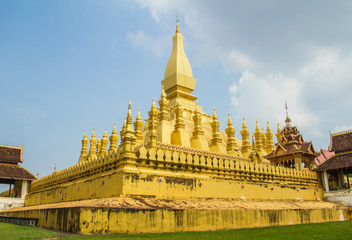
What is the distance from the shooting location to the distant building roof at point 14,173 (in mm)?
21781

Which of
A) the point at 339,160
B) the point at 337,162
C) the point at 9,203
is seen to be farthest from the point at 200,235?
the point at 9,203

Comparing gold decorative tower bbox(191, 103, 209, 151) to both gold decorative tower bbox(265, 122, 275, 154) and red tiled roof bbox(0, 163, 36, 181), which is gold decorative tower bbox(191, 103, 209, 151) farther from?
red tiled roof bbox(0, 163, 36, 181)

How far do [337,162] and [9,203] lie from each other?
2162 cm

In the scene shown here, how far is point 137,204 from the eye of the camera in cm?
853

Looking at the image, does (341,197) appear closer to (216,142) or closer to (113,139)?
(216,142)

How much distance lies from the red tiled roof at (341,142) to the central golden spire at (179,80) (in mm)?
11410

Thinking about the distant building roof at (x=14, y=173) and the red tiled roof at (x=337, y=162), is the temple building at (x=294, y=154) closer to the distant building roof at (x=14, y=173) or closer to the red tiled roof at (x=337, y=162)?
the red tiled roof at (x=337, y=162)

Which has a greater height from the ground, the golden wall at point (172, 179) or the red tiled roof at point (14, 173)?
the red tiled roof at point (14, 173)

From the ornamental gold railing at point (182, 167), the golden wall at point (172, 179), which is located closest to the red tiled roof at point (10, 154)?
the ornamental gold railing at point (182, 167)

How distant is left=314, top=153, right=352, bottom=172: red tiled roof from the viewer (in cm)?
1669

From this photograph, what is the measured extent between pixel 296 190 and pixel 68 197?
10828mm

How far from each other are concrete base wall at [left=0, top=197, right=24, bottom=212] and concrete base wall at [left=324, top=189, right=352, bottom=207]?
20.2 meters

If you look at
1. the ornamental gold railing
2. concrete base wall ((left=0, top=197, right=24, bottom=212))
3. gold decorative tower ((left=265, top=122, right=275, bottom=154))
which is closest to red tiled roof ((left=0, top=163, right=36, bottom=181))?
concrete base wall ((left=0, top=197, right=24, bottom=212))

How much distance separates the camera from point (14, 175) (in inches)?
870
